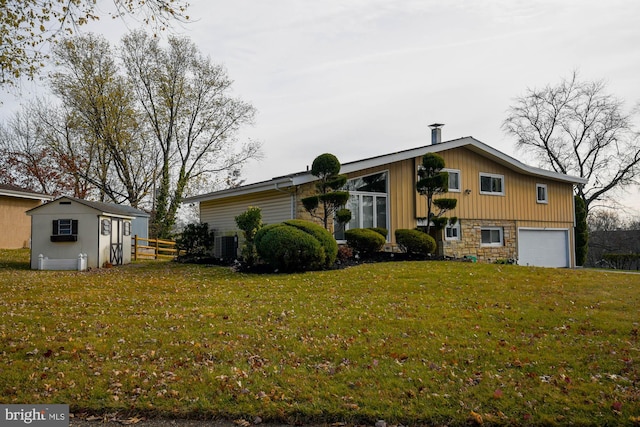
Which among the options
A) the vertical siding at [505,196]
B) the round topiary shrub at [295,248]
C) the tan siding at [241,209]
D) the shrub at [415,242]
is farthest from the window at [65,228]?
the vertical siding at [505,196]

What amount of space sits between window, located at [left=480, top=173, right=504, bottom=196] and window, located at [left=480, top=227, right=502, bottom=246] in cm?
159

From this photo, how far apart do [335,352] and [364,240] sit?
9424mm

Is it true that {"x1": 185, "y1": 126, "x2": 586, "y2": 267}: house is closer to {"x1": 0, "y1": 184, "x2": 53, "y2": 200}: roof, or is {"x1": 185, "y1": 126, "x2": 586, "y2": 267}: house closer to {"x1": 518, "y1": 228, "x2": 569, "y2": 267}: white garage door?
{"x1": 518, "y1": 228, "x2": 569, "y2": 267}: white garage door

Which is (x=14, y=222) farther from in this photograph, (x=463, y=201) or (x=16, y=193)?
(x=463, y=201)

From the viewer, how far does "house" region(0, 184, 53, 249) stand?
2290 cm

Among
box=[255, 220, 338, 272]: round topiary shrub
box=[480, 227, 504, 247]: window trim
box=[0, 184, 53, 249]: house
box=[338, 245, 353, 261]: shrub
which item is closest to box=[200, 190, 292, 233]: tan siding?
box=[338, 245, 353, 261]: shrub

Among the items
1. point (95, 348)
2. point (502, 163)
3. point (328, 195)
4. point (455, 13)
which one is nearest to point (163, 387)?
point (95, 348)

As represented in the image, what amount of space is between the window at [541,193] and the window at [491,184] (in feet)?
8.30

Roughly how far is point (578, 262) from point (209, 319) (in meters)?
23.6

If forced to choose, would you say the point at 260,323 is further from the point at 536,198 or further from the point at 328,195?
the point at 536,198

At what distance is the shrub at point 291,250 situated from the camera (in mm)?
12617

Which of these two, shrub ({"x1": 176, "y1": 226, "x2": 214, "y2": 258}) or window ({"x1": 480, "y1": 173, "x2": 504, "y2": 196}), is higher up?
window ({"x1": 480, "y1": 173, "x2": 504, "y2": 196})

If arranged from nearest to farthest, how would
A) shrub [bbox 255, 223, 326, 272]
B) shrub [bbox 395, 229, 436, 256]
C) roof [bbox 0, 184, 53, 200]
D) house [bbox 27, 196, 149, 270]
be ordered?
shrub [bbox 255, 223, 326, 272]
shrub [bbox 395, 229, 436, 256]
house [bbox 27, 196, 149, 270]
roof [bbox 0, 184, 53, 200]

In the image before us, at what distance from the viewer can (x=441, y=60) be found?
12961 mm
